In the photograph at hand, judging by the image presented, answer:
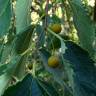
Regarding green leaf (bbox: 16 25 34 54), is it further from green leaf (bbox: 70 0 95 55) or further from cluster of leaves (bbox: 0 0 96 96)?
green leaf (bbox: 70 0 95 55)

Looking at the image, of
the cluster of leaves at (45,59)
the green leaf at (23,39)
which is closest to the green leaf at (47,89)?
the cluster of leaves at (45,59)

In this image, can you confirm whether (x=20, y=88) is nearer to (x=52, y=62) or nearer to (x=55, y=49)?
(x=52, y=62)

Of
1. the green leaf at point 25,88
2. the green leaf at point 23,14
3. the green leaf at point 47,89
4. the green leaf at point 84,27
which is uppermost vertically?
the green leaf at point 23,14

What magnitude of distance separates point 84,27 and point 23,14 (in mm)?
→ 176

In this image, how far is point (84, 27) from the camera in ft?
3.68

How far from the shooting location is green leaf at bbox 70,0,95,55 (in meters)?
1.10

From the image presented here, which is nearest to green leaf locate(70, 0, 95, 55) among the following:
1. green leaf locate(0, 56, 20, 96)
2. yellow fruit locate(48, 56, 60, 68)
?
yellow fruit locate(48, 56, 60, 68)

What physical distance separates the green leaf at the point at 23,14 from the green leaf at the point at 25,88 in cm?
22

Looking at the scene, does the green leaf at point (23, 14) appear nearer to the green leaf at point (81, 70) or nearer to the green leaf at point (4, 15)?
the green leaf at point (4, 15)

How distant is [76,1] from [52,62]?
0.96ft

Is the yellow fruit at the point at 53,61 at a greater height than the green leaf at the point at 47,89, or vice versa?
the yellow fruit at the point at 53,61

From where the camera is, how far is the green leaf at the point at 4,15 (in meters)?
1.13

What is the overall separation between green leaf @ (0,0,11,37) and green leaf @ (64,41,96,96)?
209 mm

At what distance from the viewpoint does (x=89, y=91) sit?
3.00 feet
